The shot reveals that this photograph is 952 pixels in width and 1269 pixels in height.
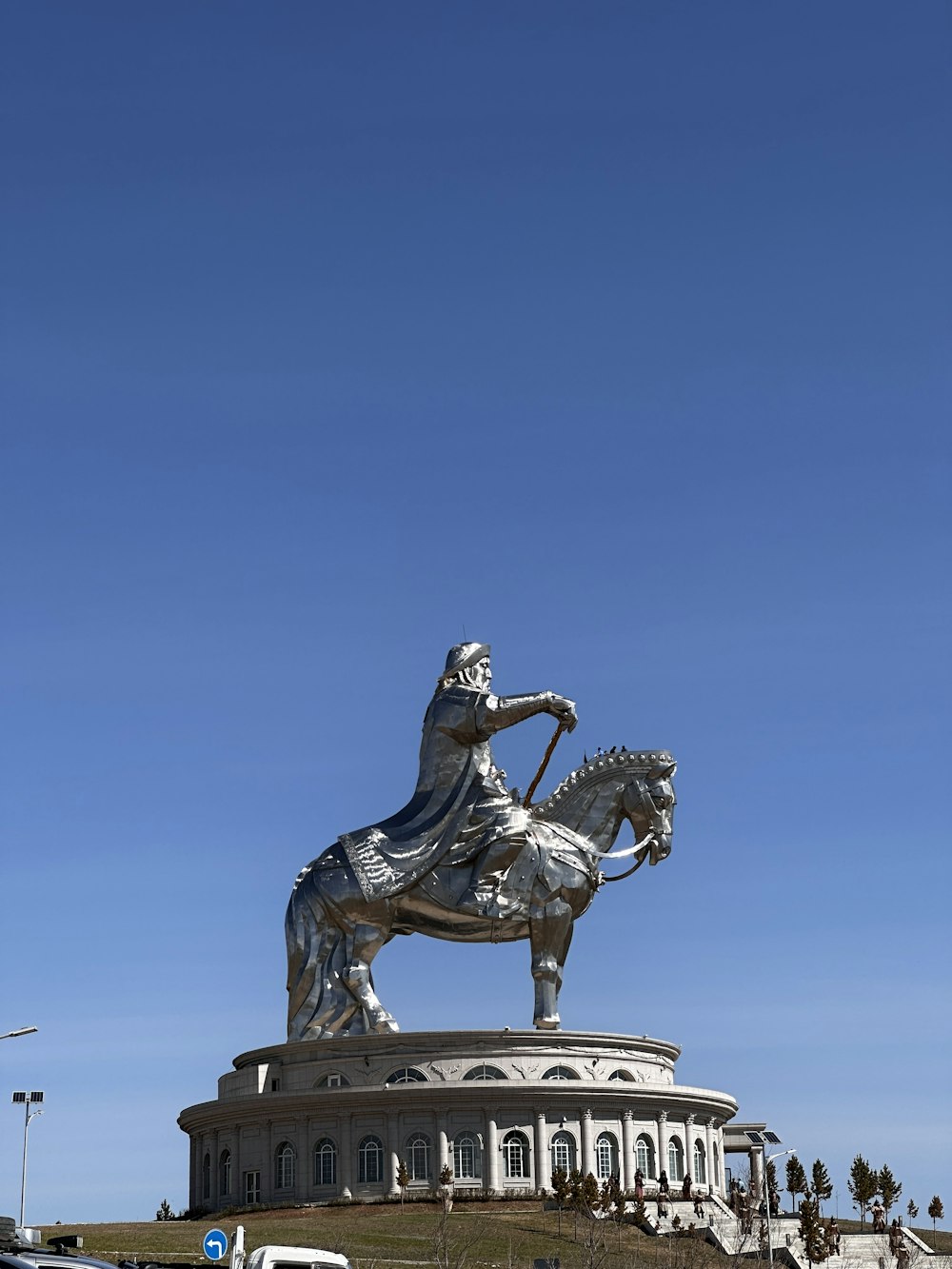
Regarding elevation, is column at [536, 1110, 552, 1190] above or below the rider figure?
below

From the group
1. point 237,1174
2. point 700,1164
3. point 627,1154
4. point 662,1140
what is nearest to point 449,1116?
point 627,1154

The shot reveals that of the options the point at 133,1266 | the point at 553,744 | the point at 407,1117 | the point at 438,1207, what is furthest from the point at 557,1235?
the point at 133,1266

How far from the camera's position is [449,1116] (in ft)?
173

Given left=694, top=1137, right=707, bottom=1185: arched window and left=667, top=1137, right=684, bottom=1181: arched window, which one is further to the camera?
left=694, top=1137, right=707, bottom=1185: arched window

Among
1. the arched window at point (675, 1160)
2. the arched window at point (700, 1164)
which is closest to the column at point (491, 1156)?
the arched window at point (675, 1160)

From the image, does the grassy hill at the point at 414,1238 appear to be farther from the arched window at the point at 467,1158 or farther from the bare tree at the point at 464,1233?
the arched window at the point at 467,1158

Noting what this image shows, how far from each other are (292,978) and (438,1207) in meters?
8.64

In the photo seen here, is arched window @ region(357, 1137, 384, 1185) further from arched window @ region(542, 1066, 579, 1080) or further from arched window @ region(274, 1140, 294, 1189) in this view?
arched window @ region(542, 1066, 579, 1080)

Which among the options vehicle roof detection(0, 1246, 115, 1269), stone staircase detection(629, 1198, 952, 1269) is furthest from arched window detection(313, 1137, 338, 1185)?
vehicle roof detection(0, 1246, 115, 1269)

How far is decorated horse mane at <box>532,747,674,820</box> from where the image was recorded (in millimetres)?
57500

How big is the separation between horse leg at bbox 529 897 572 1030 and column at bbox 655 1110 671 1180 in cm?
380

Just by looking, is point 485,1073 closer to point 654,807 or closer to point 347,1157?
point 347,1157

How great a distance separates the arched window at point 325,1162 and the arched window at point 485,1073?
13.6 ft

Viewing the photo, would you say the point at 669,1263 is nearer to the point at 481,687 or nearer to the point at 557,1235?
the point at 557,1235
